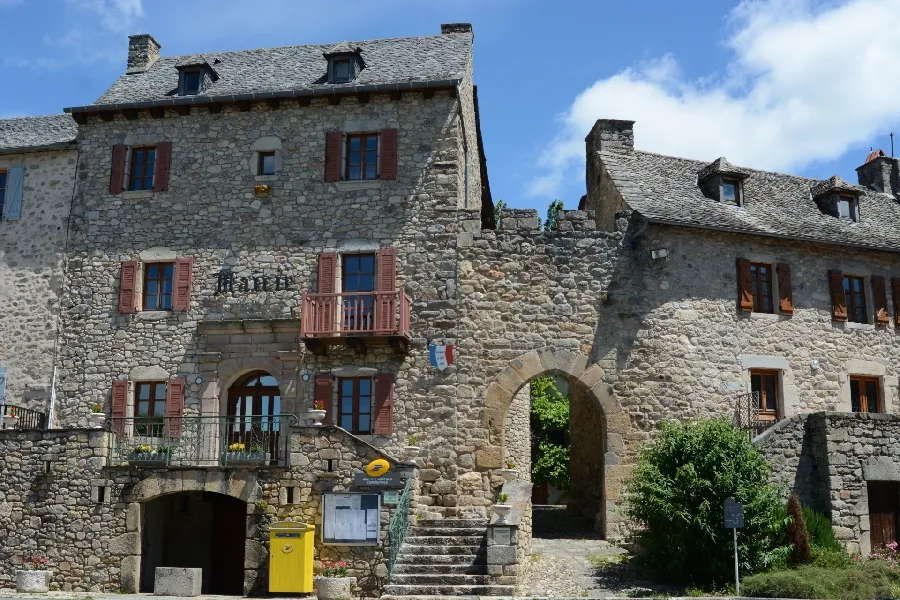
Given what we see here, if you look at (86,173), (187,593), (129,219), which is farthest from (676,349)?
(86,173)

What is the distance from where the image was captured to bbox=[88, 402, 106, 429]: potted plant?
17405 mm

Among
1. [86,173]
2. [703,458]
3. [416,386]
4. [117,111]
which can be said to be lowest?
[703,458]

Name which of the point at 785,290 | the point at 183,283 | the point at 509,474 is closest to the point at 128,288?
the point at 183,283

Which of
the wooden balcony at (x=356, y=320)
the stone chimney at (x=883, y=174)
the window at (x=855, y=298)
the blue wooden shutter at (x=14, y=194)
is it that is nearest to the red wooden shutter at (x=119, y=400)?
the wooden balcony at (x=356, y=320)

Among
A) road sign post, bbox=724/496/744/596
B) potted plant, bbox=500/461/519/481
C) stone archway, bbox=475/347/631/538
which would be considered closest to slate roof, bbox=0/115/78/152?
stone archway, bbox=475/347/631/538

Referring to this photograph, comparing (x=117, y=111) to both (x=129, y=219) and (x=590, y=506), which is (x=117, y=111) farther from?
(x=590, y=506)

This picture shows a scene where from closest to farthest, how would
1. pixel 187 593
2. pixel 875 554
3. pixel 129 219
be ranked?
1. pixel 187 593
2. pixel 875 554
3. pixel 129 219

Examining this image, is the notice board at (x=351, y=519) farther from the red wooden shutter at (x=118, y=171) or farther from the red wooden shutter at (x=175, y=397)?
the red wooden shutter at (x=118, y=171)

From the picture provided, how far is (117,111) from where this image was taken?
772 inches

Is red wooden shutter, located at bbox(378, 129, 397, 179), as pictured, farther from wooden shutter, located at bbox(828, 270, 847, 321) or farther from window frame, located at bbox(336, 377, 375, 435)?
wooden shutter, located at bbox(828, 270, 847, 321)

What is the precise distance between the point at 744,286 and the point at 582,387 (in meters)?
4.09

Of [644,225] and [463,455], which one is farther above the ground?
[644,225]

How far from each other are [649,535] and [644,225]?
6.46 metres

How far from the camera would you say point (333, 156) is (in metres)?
19.0
